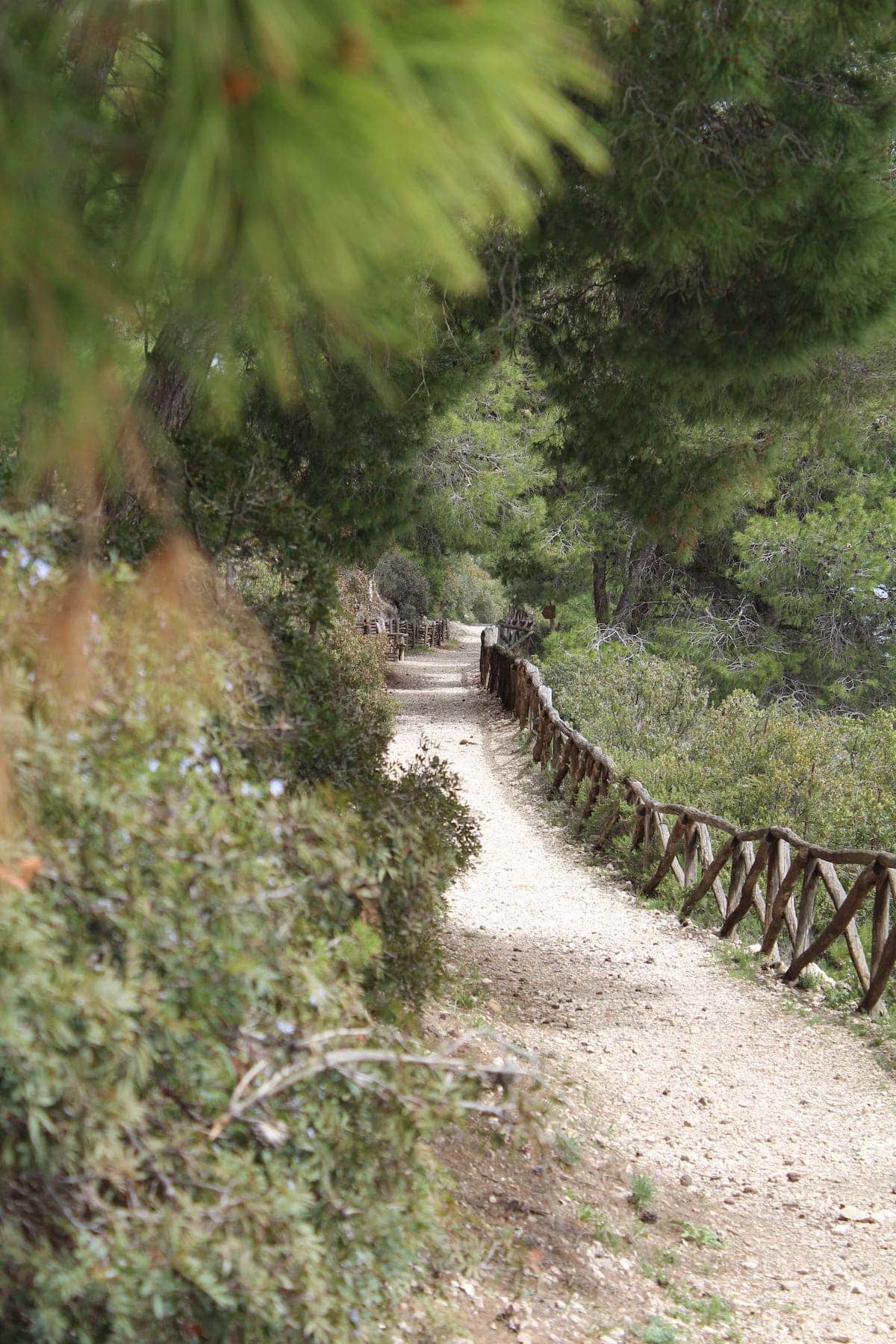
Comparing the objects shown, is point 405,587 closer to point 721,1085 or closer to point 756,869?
A: point 756,869

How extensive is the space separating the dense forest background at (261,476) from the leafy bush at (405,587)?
2772cm

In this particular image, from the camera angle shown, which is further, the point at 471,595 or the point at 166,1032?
the point at 471,595

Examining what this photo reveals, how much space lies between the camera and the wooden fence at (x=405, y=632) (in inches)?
1055

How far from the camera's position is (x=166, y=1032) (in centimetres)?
177

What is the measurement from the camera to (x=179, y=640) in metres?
2.41

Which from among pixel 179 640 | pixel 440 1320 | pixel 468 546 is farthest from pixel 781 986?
pixel 468 546

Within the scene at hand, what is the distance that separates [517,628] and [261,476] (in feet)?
76.9

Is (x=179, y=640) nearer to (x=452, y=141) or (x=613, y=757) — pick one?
(x=452, y=141)

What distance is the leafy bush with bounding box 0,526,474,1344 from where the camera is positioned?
1642mm

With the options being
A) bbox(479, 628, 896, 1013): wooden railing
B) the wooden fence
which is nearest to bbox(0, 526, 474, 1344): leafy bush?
bbox(479, 628, 896, 1013): wooden railing

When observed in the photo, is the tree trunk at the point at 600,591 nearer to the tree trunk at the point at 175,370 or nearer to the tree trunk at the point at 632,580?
the tree trunk at the point at 632,580

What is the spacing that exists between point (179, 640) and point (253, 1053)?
0.91 meters

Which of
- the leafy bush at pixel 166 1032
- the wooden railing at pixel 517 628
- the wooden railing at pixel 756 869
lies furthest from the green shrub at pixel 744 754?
the wooden railing at pixel 517 628

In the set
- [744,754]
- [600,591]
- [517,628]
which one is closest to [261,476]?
[744,754]
